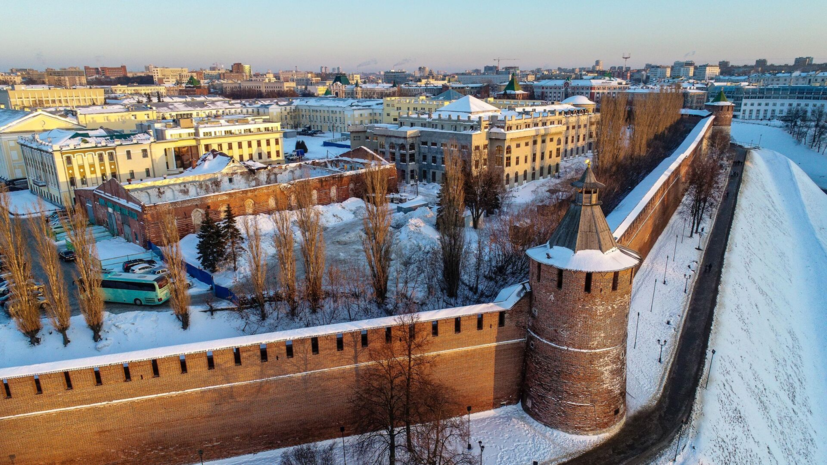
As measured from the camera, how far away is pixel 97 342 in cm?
2098

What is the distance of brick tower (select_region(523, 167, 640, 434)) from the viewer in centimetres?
1711

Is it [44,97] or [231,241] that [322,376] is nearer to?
[231,241]

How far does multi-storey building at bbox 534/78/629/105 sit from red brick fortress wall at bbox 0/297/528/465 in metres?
105

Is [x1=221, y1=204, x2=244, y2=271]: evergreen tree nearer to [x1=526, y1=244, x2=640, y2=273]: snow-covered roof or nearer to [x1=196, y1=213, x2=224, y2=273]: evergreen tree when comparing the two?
[x1=196, y1=213, x2=224, y2=273]: evergreen tree

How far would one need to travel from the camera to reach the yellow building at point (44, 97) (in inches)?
3423

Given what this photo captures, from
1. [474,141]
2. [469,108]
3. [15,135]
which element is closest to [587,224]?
[474,141]

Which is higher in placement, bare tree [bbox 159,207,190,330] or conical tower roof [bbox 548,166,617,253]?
conical tower roof [bbox 548,166,617,253]

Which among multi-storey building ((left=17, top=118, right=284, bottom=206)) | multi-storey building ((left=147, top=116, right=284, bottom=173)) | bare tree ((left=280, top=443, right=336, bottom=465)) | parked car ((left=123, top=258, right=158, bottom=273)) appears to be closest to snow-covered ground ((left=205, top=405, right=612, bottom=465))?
bare tree ((left=280, top=443, right=336, bottom=465))

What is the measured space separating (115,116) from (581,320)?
247ft

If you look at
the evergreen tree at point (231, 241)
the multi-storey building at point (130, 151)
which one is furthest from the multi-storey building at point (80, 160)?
the evergreen tree at point (231, 241)

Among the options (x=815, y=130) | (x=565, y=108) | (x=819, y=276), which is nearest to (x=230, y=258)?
(x=819, y=276)

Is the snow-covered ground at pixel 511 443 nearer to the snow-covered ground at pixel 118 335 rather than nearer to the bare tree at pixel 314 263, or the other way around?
the snow-covered ground at pixel 118 335

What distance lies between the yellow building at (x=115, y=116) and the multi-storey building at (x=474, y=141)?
33.5 meters

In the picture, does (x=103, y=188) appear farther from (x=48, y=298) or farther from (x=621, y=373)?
(x=621, y=373)
